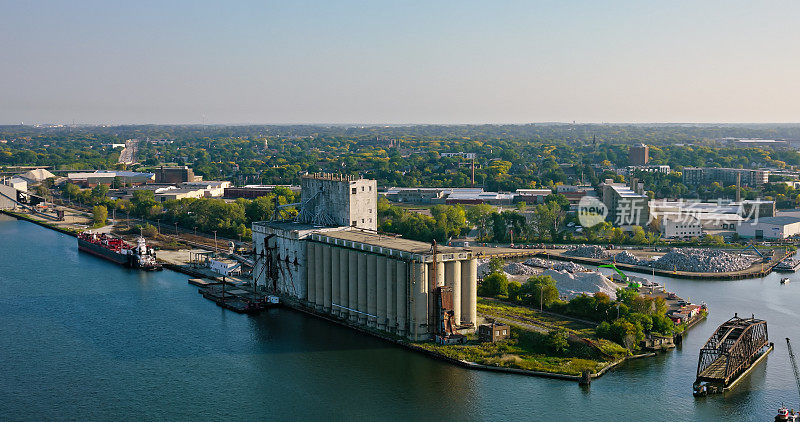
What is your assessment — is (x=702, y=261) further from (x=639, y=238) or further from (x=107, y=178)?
(x=107, y=178)

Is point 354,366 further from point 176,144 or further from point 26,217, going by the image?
point 176,144

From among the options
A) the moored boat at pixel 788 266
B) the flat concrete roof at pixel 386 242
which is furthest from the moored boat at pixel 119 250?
the moored boat at pixel 788 266

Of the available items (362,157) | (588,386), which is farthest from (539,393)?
(362,157)

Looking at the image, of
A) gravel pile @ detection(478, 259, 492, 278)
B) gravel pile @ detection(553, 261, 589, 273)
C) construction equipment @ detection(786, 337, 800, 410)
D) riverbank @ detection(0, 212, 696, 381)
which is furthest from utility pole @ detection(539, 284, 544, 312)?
construction equipment @ detection(786, 337, 800, 410)

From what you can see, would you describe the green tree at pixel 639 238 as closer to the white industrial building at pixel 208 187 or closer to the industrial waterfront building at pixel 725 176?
the industrial waterfront building at pixel 725 176

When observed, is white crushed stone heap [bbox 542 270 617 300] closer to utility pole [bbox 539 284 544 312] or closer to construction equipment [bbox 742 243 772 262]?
utility pole [bbox 539 284 544 312]

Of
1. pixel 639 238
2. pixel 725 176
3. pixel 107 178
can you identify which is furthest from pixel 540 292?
pixel 107 178
